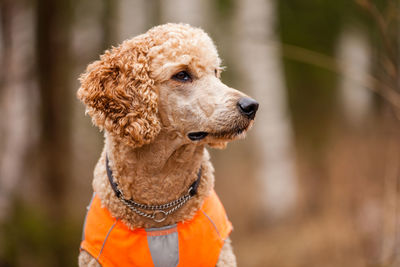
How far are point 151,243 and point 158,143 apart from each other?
22.8 inches

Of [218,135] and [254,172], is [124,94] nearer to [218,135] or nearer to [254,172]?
[218,135]

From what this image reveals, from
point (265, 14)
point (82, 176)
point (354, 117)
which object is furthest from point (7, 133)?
point (354, 117)

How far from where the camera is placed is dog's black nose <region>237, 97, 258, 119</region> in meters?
2.42

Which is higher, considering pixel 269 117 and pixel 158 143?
pixel 269 117

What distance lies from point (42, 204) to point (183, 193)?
11.1ft

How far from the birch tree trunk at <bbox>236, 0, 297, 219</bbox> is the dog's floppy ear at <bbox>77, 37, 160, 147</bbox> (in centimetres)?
413

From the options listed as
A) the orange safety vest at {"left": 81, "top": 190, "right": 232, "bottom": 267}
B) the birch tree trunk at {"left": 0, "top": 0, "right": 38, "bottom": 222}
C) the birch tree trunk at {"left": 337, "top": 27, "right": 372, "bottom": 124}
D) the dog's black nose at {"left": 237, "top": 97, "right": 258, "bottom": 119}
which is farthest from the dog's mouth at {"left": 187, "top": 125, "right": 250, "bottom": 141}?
the birch tree trunk at {"left": 337, "top": 27, "right": 372, "bottom": 124}

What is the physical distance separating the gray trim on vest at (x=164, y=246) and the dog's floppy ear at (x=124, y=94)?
21.1 inches

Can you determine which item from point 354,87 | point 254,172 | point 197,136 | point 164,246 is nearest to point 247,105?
point 197,136

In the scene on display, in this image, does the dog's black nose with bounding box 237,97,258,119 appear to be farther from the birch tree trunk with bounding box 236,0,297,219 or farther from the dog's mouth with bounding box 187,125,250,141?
the birch tree trunk with bounding box 236,0,297,219

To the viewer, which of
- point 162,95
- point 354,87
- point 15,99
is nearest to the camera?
point 162,95

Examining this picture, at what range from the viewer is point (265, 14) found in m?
6.43

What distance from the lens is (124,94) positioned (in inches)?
97.0

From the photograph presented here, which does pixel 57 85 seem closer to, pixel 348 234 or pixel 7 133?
pixel 7 133
